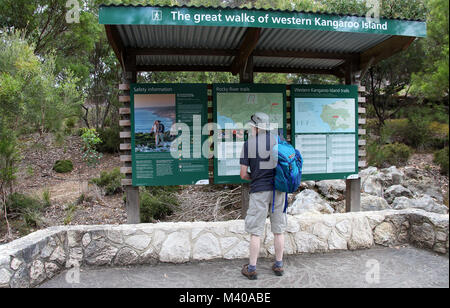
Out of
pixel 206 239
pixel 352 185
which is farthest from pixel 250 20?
pixel 352 185

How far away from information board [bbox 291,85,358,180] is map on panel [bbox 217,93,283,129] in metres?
0.30

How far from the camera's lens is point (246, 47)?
4.98 m

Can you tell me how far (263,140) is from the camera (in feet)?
13.0

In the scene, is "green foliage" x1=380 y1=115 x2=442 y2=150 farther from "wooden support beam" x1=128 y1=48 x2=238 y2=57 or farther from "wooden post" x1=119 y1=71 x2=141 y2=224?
"wooden post" x1=119 y1=71 x2=141 y2=224

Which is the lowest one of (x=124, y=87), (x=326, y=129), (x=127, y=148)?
(x=127, y=148)

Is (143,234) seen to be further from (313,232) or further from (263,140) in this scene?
(313,232)

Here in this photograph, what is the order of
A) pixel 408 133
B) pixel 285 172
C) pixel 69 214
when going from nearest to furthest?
pixel 285 172
pixel 69 214
pixel 408 133

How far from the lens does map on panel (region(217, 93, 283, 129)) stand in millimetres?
5367

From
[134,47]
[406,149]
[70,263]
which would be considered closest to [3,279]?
[70,263]

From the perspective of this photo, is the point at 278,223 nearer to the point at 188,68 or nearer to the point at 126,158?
the point at 126,158

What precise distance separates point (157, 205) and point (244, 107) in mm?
3257

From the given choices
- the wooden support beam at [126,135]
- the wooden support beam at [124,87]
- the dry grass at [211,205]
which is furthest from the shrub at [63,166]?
the wooden support beam at [124,87]

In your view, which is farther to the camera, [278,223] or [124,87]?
[124,87]
